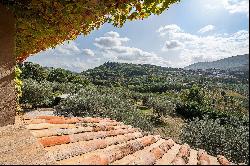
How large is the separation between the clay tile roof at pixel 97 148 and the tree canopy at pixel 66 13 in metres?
1.71

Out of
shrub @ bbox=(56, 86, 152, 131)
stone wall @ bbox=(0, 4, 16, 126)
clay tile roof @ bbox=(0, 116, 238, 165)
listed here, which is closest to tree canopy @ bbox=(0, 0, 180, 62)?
stone wall @ bbox=(0, 4, 16, 126)

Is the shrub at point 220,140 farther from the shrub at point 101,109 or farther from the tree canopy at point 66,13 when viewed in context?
the tree canopy at point 66,13

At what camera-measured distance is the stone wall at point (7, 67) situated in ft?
18.1

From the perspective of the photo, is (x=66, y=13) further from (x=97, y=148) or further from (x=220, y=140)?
(x=220, y=140)

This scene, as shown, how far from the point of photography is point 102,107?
2172cm

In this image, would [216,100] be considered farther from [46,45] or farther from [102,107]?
[46,45]

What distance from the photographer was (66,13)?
18.2 feet

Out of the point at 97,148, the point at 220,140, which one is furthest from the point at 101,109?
the point at 97,148

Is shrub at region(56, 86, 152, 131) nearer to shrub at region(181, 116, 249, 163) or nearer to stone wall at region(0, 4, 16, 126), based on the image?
shrub at region(181, 116, 249, 163)

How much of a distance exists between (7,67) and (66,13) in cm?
138

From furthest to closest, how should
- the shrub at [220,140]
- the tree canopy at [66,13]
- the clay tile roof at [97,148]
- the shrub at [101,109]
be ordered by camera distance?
the shrub at [101,109] → the shrub at [220,140] → the tree canopy at [66,13] → the clay tile roof at [97,148]

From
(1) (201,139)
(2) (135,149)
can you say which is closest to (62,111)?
(1) (201,139)

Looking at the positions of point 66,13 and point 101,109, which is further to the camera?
point 101,109

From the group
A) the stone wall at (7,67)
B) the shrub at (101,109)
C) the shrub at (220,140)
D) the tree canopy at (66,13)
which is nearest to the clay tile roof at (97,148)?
the stone wall at (7,67)
